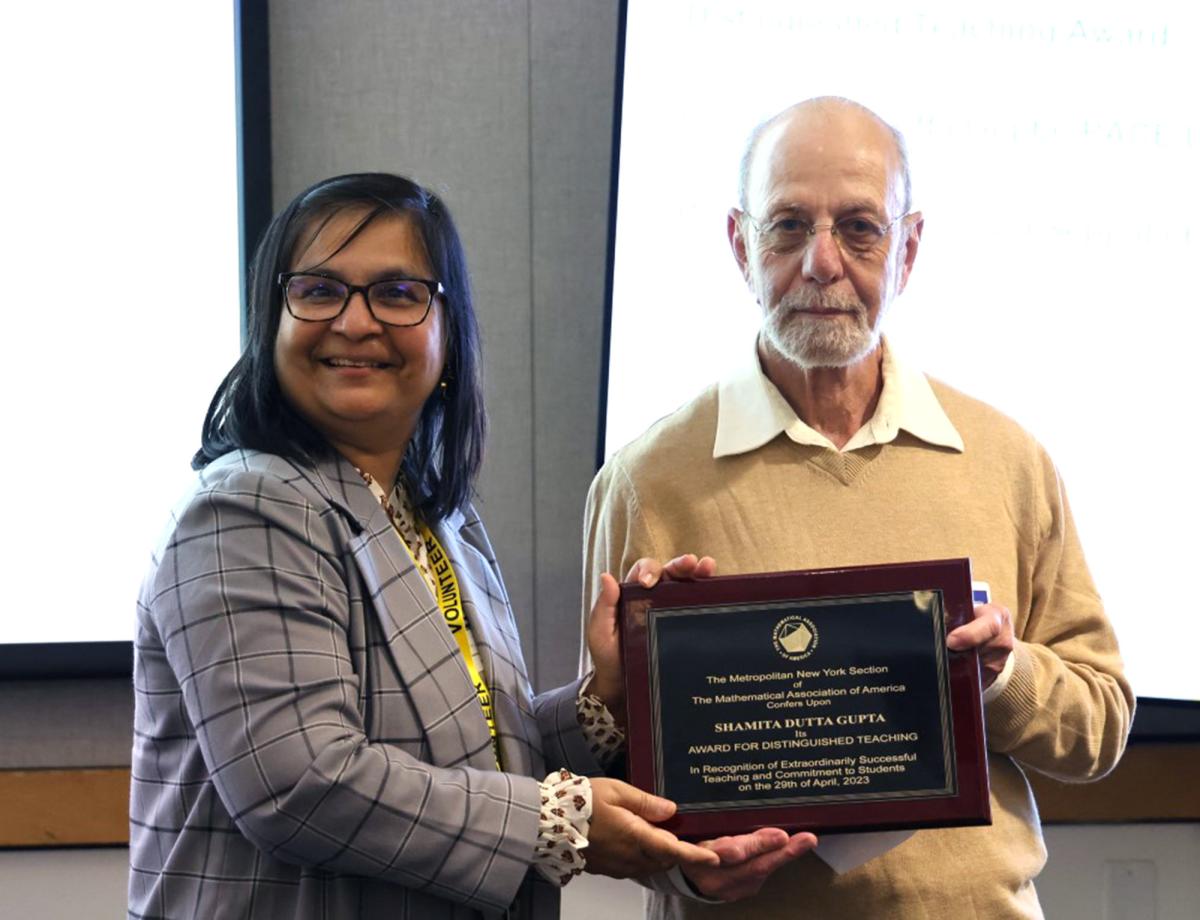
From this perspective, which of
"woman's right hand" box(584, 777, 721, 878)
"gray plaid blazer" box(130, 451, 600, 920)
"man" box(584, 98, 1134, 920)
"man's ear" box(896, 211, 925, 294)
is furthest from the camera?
"man's ear" box(896, 211, 925, 294)

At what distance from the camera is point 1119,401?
257 cm

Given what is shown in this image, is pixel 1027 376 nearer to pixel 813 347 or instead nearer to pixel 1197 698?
pixel 1197 698

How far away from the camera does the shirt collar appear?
183 cm

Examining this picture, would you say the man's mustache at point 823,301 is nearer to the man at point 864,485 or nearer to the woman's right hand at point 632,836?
the man at point 864,485

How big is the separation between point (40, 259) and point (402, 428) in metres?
1.22

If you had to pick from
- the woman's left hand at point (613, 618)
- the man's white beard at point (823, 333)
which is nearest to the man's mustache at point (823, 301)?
the man's white beard at point (823, 333)

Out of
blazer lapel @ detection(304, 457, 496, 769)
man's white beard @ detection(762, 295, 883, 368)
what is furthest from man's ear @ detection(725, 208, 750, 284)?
blazer lapel @ detection(304, 457, 496, 769)

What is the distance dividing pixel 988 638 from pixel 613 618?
0.45 metres

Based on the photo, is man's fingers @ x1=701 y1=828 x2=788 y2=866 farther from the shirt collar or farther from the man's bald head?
the man's bald head

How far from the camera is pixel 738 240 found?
1.94 meters

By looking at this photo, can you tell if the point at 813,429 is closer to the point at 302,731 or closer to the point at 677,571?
the point at 677,571

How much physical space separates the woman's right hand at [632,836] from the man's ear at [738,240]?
755 mm

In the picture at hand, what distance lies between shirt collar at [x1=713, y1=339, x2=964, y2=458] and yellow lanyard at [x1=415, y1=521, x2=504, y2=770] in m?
0.40

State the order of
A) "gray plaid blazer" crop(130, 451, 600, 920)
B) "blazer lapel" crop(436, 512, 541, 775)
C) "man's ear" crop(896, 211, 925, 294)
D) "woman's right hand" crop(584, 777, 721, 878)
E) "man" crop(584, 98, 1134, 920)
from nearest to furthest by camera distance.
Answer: "gray plaid blazer" crop(130, 451, 600, 920) < "woman's right hand" crop(584, 777, 721, 878) < "blazer lapel" crop(436, 512, 541, 775) < "man" crop(584, 98, 1134, 920) < "man's ear" crop(896, 211, 925, 294)
